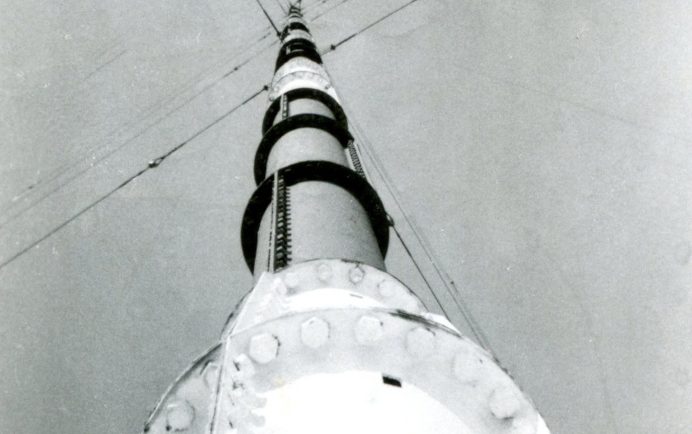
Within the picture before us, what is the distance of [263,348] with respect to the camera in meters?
2.10

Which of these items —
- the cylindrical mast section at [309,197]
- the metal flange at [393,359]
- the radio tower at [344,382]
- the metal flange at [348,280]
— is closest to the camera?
the radio tower at [344,382]

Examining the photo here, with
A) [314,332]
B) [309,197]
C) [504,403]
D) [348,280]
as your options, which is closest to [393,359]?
[314,332]

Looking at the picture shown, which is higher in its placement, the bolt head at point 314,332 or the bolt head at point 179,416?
the bolt head at point 314,332

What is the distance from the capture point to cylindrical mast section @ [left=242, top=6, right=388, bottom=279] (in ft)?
12.8

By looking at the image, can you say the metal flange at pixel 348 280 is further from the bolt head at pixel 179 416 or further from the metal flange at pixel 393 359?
the bolt head at pixel 179 416

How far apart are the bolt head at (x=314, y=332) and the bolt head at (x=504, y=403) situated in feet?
2.06

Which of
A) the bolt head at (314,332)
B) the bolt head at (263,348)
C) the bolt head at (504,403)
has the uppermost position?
the bolt head at (263,348)

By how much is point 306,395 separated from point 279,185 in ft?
8.80

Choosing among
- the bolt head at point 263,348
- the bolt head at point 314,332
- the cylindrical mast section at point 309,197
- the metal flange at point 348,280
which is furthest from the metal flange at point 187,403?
the cylindrical mast section at point 309,197

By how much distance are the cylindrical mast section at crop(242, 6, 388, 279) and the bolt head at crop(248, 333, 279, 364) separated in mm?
1463

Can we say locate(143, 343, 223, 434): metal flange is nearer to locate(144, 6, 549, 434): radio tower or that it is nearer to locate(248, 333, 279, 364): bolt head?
locate(144, 6, 549, 434): radio tower

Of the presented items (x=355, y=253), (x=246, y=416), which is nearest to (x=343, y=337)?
(x=246, y=416)

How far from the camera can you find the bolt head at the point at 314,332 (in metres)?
2.12

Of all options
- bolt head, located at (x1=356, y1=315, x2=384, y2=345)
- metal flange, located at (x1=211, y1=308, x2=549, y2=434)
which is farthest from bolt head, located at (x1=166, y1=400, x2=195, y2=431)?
bolt head, located at (x1=356, y1=315, x2=384, y2=345)
